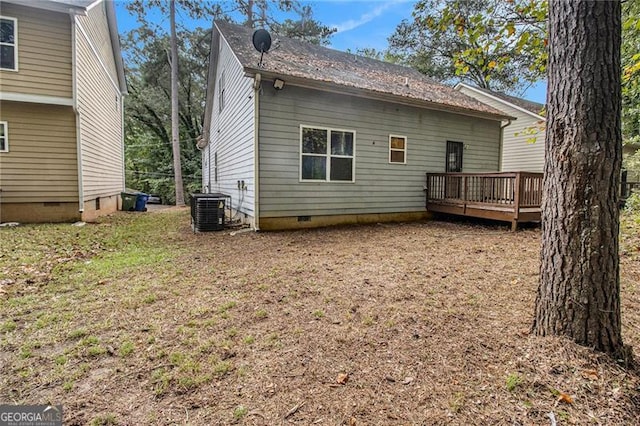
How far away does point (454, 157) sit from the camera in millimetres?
10062

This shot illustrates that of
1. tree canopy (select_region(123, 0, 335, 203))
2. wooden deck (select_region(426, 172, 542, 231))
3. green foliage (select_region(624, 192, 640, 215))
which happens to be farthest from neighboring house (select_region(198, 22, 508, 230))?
tree canopy (select_region(123, 0, 335, 203))

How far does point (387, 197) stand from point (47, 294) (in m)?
7.43

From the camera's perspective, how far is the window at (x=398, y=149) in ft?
29.2

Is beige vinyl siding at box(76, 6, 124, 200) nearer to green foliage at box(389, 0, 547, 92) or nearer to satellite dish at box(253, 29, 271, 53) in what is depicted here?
satellite dish at box(253, 29, 271, 53)

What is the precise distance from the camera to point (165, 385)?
1.90 meters

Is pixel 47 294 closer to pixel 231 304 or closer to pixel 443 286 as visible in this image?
pixel 231 304

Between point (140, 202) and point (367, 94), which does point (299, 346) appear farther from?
point (140, 202)

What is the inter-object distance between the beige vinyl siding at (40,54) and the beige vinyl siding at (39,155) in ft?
1.52

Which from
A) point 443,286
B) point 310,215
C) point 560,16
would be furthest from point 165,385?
point 310,215

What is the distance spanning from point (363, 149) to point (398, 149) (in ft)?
3.90

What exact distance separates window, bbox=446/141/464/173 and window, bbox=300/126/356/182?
350 centimetres

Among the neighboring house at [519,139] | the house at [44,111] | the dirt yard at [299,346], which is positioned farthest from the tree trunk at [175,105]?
the neighboring house at [519,139]

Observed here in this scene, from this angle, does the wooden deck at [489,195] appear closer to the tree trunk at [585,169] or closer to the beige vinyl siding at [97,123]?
the tree trunk at [585,169]

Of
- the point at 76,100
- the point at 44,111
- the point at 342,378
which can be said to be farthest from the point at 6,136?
the point at 342,378
